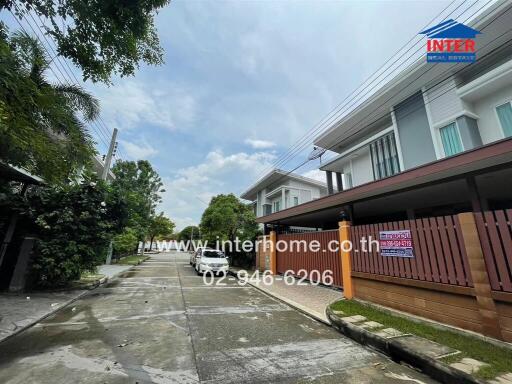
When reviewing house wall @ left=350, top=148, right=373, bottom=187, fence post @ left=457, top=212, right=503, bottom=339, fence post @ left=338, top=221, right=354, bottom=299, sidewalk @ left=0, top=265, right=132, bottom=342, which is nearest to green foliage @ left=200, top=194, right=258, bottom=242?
house wall @ left=350, top=148, right=373, bottom=187

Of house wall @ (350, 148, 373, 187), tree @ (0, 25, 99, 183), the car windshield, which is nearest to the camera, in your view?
tree @ (0, 25, 99, 183)

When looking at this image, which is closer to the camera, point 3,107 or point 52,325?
point 3,107

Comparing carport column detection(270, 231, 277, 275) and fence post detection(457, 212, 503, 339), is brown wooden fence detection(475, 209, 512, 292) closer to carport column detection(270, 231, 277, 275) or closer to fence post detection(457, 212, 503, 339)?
fence post detection(457, 212, 503, 339)

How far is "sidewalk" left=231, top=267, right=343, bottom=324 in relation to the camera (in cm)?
645

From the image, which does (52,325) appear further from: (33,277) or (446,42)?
(446,42)

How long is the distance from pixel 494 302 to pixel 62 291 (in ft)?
39.0

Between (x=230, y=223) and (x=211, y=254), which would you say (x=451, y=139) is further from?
(x=230, y=223)

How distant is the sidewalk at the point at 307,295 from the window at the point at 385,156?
21.0 feet

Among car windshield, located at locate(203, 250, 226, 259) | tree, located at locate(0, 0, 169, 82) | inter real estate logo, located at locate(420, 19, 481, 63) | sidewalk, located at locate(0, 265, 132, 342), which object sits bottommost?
sidewalk, located at locate(0, 265, 132, 342)

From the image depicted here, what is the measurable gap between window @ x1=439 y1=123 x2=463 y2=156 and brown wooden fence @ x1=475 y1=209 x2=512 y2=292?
549 centimetres

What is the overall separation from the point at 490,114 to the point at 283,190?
13.7m

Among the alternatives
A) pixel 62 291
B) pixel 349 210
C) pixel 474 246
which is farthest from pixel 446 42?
pixel 62 291

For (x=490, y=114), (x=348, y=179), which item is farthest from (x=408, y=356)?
(x=348, y=179)

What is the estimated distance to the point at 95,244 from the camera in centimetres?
870
